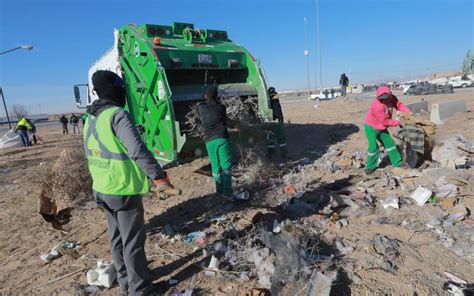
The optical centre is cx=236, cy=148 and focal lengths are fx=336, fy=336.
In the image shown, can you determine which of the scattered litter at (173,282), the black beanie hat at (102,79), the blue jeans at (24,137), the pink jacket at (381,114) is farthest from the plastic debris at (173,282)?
the blue jeans at (24,137)

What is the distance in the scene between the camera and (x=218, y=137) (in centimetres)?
424

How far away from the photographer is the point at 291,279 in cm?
244

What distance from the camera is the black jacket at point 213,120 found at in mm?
4230

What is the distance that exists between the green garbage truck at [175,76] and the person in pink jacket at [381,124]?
1598 millimetres

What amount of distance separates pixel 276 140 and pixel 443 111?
540cm

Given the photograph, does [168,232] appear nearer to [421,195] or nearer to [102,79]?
[102,79]

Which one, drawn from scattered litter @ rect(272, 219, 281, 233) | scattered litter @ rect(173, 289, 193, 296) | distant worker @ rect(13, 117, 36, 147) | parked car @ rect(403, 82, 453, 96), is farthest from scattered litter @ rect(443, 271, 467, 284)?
parked car @ rect(403, 82, 453, 96)

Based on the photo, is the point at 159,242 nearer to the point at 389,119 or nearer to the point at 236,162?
the point at 236,162

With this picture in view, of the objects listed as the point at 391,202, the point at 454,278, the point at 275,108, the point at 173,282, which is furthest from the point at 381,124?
the point at 173,282

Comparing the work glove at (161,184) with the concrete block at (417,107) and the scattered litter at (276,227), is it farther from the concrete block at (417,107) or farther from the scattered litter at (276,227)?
the concrete block at (417,107)

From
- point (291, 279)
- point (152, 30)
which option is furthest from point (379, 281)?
point (152, 30)

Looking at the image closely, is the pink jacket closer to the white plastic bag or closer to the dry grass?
the dry grass

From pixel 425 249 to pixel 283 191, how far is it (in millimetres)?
1939

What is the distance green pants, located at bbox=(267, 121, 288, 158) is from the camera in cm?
580
